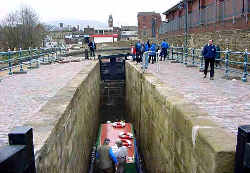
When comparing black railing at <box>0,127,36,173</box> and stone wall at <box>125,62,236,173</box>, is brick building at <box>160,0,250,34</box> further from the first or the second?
black railing at <box>0,127,36,173</box>

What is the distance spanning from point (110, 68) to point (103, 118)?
212 inches

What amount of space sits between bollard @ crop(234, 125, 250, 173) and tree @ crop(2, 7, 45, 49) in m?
38.1

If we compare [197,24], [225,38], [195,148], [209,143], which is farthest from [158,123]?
[197,24]

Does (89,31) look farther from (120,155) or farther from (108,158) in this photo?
(108,158)

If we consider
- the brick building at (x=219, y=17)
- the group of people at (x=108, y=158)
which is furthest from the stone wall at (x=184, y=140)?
the brick building at (x=219, y=17)

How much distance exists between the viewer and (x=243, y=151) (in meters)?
3.13

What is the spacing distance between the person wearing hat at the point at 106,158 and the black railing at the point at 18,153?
14.7ft

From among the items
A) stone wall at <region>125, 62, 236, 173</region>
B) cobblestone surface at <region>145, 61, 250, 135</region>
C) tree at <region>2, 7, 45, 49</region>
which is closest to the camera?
stone wall at <region>125, 62, 236, 173</region>

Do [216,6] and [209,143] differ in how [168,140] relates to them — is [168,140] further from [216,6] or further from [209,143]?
[216,6]

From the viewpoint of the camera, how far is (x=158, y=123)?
7.95m

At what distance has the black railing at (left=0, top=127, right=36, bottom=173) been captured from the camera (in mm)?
2604

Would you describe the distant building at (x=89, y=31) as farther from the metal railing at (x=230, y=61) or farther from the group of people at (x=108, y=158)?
the group of people at (x=108, y=158)

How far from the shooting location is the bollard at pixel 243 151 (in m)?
3.01

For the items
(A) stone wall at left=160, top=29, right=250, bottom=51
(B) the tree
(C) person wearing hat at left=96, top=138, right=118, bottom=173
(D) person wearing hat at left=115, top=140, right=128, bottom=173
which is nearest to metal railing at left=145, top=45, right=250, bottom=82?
(A) stone wall at left=160, top=29, right=250, bottom=51
